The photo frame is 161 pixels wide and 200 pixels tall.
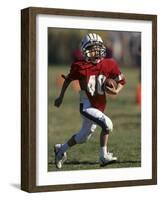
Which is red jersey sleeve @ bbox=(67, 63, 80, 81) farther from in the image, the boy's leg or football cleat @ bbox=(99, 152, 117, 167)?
football cleat @ bbox=(99, 152, 117, 167)

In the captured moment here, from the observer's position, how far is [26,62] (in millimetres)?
6152

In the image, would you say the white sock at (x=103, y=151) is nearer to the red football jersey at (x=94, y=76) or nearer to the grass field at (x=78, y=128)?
the grass field at (x=78, y=128)

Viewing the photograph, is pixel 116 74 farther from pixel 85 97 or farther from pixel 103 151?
pixel 103 151

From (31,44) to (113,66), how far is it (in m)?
0.66

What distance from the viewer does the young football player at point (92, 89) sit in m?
6.35

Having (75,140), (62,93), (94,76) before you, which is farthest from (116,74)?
(75,140)

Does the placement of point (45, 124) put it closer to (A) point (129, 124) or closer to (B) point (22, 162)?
(B) point (22, 162)

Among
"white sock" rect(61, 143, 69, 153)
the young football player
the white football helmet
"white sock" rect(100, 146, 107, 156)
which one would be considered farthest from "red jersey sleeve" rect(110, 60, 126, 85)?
"white sock" rect(61, 143, 69, 153)

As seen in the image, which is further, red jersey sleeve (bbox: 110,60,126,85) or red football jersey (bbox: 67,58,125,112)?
red jersey sleeve (bbox: 110,60,126,85)

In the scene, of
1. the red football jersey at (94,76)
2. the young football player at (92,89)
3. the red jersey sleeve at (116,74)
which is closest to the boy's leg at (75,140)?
the young football player at (92,89)

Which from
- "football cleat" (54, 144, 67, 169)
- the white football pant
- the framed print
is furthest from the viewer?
the white football pant

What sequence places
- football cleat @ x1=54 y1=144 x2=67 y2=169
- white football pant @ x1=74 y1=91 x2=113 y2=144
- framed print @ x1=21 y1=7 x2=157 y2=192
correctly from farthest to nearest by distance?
white football pant @ x1=74 y1=91 x2=113 y2=144 < football cleat @ x1=54 y1=144 x2=67 y2=169 < framed print @ x1=21 y1=7 x2=157 y2=192

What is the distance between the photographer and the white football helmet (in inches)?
251

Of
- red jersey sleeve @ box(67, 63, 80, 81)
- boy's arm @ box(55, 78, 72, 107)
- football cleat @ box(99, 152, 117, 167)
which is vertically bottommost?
football cleat @ box(99, 152, 117, 167)
